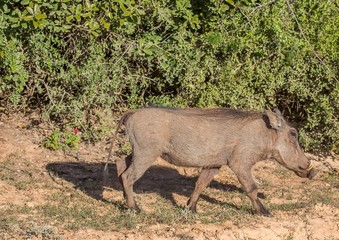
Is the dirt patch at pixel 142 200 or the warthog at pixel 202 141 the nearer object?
the dirt patch at pixel 142 200

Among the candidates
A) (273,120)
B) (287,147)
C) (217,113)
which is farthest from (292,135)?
(217,113)

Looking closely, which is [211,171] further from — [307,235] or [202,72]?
[202,72]

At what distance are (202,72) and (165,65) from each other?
44 centimetres

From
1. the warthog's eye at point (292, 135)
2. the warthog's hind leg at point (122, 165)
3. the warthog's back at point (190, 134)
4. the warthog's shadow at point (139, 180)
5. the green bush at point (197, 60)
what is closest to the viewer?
the warthog's back at point (190, 134)

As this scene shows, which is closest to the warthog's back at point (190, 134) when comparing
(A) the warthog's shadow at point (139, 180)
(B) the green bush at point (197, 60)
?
(A) the warthog's shadow at point (139, 180)

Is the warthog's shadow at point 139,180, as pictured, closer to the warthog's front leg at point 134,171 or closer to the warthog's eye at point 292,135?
the warthog's front leg at point 134,171

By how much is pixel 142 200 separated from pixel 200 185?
58 centimetres

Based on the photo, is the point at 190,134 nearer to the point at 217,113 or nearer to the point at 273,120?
the point at 217,113

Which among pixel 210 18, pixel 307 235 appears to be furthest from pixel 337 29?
pixel 307 235

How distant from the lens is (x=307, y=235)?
6688 millimetres

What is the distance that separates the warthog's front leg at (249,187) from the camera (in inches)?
272

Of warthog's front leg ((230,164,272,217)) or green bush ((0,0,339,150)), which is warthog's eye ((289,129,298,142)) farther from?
green bush ((0,0,339,150))

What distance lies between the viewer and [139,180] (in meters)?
8.16

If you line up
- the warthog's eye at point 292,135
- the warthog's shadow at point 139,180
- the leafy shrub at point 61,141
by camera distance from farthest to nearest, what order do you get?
the leafy shrub at point 61,141
the warthog's shadow at point 139,180
the warthog's eye at point 292,135
